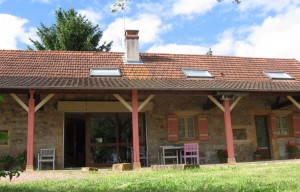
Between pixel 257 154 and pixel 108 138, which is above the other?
pixel 108 138

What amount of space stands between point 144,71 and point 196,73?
6.58ft

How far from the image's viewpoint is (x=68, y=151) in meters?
13.1

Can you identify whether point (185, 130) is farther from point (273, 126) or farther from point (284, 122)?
point (284, 122)

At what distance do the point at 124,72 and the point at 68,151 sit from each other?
3405 mm

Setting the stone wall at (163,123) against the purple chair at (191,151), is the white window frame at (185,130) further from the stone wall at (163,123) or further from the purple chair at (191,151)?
the purple chair at (191,151)

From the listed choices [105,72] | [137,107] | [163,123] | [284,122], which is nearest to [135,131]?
[137,107]

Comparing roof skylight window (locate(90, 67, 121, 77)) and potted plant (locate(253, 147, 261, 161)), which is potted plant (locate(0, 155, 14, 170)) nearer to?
roof skylight window (locate(90, 67, 121, 77))

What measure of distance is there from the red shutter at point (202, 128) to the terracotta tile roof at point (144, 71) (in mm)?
1389

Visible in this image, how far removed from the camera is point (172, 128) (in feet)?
43.5

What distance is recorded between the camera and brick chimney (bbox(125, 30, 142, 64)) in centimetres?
1473

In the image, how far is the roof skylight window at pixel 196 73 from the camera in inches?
554

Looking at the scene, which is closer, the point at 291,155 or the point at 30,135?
the point at 30,135

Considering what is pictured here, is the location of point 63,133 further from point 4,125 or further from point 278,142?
point 278,142

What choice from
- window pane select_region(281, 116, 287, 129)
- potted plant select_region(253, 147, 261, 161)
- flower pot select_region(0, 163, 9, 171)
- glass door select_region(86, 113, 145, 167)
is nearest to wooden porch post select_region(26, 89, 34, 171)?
flower pot select_region(0, 163, 9, 171)
